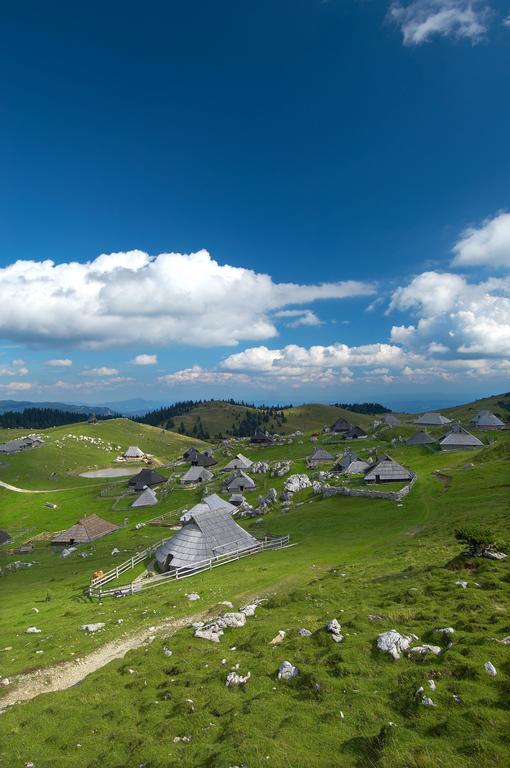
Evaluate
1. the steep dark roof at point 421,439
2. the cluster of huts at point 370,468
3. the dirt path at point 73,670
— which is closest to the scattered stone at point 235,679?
the dirt path at point 73,670

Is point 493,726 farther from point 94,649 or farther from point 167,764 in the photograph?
point 94,649

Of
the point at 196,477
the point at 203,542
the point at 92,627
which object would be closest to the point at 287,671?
the point at 92,627

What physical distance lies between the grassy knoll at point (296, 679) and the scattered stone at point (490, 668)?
9.3 inches

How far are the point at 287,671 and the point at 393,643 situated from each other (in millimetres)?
4514

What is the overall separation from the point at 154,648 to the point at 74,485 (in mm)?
130083

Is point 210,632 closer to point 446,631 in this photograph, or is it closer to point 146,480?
point 446,631

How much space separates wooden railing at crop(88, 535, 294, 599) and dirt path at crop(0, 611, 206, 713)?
1474 centimetres

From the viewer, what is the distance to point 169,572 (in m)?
46.2

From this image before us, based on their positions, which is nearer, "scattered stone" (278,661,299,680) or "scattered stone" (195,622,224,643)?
"scattered stone" (278,661,299,680)

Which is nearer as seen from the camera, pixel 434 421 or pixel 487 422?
pixel 487 422

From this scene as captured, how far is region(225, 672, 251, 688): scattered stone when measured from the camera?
57.7 ft

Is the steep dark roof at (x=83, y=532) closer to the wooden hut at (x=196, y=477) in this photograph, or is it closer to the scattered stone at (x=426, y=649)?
the wooden hut at (x=196, y=477)

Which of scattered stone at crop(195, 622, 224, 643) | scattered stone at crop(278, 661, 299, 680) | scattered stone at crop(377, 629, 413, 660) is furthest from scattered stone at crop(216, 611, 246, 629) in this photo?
scattered stone at crop(377, 629, 413, 660)

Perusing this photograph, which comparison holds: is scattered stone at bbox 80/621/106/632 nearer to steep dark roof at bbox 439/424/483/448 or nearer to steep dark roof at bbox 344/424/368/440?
steep dark roof at bbox 439/424/483/448
